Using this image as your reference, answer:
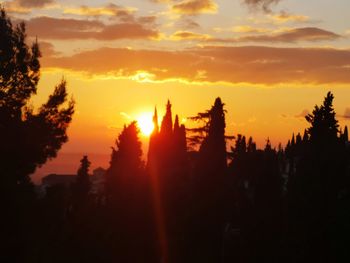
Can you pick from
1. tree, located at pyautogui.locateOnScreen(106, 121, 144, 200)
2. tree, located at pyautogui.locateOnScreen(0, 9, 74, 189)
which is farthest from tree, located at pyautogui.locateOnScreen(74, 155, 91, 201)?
tree, located at pyautogui.locateOnScreen(0, 9, 74, 189)

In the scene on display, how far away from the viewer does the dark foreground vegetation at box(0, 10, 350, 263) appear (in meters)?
26.2

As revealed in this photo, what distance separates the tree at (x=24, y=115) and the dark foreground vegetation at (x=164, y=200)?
2.1 inches

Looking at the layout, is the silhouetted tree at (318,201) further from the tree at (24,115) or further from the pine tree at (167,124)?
the pine tree at (167,124)

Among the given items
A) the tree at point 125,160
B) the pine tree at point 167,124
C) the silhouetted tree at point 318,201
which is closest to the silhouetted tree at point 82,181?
the pine tree at point 167,124

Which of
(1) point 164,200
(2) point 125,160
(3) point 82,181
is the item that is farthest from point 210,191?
(3) point 82,181

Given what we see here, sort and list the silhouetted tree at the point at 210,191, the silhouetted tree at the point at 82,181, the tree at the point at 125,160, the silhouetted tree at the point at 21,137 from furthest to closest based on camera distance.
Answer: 1. the silhouetted tree at the point at 82,181
2. the tree at the point at 125,160
3. the silhouetted tree at the point at 210,191
4. the silhouetted tree at the point at 21,137

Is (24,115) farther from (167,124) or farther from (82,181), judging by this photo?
(82,181)

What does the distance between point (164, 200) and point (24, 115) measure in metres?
25.0

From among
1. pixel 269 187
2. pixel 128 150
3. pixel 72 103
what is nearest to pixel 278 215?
pixel 269 187

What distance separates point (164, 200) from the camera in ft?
171

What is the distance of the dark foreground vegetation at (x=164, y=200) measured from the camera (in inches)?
1032

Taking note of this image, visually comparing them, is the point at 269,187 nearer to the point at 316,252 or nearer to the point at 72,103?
the point at 316,252

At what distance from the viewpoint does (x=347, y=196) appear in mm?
40438

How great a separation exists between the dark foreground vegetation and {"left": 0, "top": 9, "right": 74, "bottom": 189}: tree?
53 millimetres
